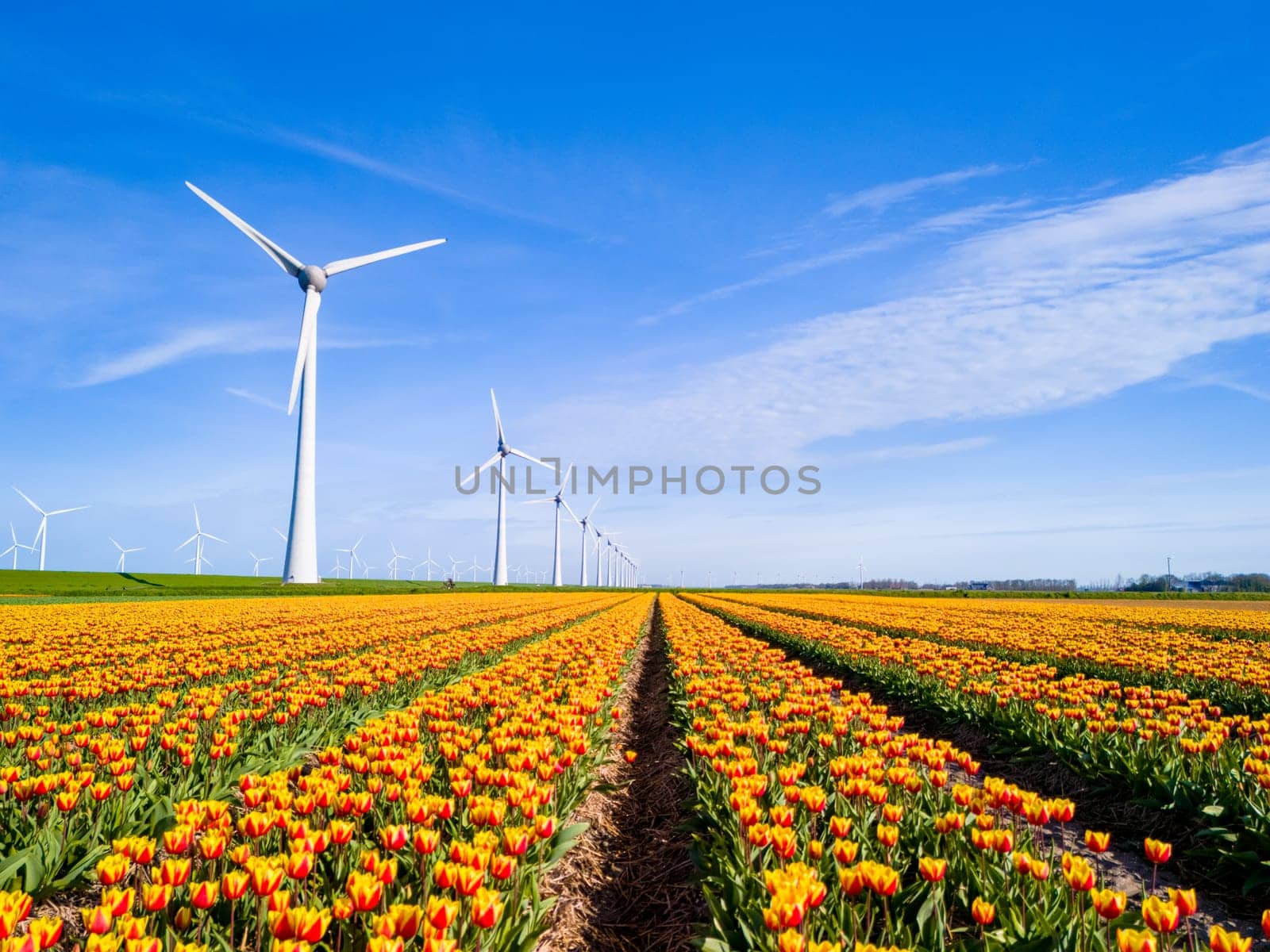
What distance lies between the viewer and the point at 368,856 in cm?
371

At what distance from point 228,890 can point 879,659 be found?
1538cm

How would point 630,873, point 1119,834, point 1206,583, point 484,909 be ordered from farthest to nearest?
point 1206,583
point 1119,834
point 630,873
point 484,909

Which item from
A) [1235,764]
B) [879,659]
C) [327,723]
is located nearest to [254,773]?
[327,723]

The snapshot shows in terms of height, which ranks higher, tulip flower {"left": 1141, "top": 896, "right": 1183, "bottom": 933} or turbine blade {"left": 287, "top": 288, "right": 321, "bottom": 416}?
turbine blade {"left": 287, "top": 288, "right": 321, "bottom": 416}

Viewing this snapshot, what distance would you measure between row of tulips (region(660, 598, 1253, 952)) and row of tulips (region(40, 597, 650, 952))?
1.23m

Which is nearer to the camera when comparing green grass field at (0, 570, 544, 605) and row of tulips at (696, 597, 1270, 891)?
row of tulips at (696, 597, 1270, 891)

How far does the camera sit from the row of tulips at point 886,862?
3.50 meters

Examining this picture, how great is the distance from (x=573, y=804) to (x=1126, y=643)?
19.2m

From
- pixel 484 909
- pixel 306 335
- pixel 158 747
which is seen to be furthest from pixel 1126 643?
pixel 306 335

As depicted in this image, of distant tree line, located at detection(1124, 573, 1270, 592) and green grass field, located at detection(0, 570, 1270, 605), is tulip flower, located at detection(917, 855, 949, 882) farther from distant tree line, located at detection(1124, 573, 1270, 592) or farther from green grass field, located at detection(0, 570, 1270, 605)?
distant tree line, located at detection(1124, 573, 1270, 592)

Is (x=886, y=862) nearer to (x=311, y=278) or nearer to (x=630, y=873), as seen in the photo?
(x=630, y=873)

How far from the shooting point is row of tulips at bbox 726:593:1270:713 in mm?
13430

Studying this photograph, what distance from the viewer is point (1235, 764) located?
7.27 meters

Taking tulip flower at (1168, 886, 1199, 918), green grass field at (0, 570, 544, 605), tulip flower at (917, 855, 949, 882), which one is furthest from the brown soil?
green grass field at (0, 570, 544, 605)
